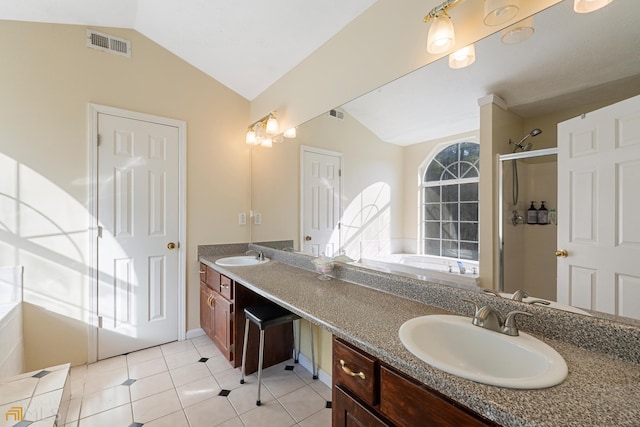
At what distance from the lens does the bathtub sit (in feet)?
4.19

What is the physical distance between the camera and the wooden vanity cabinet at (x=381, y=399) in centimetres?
75

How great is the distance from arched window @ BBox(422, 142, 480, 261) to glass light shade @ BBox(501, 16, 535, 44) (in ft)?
1.41

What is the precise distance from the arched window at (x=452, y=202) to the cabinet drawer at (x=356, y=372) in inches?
27.2

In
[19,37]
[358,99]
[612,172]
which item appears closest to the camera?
[612,172]

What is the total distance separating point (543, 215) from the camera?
103cm

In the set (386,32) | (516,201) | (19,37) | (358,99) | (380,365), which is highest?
(19,37)

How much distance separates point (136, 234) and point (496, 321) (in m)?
2.70

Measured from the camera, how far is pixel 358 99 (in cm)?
184

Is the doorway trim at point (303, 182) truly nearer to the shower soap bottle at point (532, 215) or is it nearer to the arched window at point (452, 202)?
the arched window at point (452, 202)

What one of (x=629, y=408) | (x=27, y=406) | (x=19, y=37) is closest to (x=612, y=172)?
(x=629, y=408)

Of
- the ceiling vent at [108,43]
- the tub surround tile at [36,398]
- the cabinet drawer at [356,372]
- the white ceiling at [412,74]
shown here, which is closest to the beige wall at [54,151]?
the ceiling vent at [108,43]

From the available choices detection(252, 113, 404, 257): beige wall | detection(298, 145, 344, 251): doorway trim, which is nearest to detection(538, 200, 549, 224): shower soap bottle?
detection(252, 113, 404, 257): beige wall

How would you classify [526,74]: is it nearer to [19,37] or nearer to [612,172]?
[612,172]

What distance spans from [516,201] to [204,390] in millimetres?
2235
